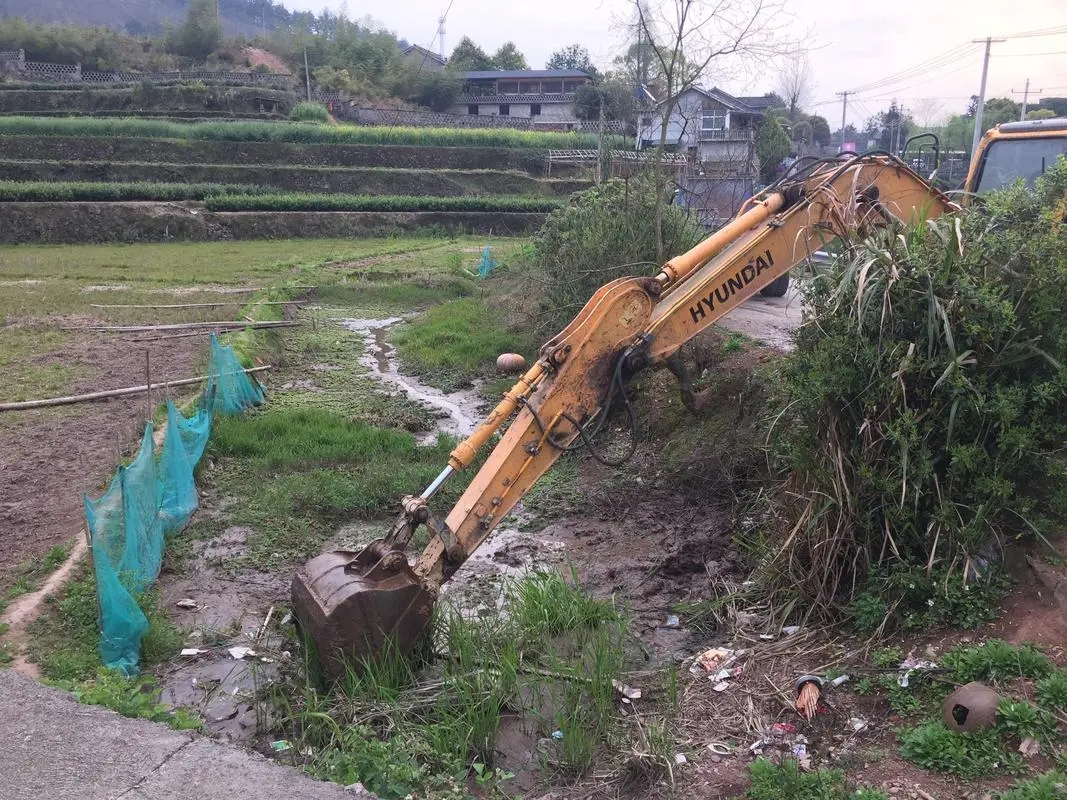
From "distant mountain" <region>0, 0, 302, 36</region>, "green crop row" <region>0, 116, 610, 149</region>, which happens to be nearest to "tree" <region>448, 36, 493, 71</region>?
"green crop row" <region>0, 116, 610, 149</region>

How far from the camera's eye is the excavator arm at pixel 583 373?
5102 millimetres

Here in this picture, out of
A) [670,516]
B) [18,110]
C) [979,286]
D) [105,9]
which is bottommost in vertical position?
[670,516]

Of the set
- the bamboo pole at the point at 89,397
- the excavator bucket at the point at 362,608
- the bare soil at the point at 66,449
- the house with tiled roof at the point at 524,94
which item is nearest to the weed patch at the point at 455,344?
the bamboo pole at the point at 89,397

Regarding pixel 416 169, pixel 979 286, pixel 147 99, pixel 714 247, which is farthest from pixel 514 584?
pixel 147 99

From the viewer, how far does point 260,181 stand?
1555 inches

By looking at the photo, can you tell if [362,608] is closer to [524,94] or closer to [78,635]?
[78,635]

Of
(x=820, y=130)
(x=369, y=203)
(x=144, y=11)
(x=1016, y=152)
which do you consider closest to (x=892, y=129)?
(x=820, y=130)

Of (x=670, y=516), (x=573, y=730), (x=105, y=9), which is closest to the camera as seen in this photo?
(x=573, y=730)

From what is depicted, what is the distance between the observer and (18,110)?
47.8m

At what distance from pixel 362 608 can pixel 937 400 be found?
11.5 feet

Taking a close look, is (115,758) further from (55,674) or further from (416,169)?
(416,169)

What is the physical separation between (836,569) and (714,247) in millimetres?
2269

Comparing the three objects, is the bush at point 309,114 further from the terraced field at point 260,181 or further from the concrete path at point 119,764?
the concrete path at point 119,764

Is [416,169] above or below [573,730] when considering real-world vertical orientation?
above
